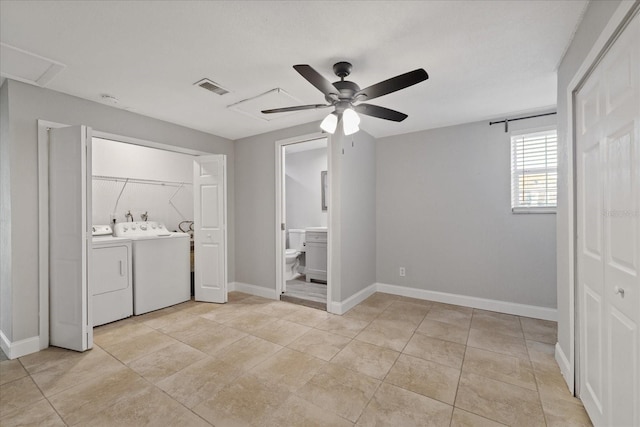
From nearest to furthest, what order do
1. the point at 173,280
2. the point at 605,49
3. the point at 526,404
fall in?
the point at 605,49 → the point at 526,404 → the point at 173,280

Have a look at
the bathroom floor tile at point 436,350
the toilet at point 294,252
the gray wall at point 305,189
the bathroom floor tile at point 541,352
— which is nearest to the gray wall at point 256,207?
the toilet at point 294,252

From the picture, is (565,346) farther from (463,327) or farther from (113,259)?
(113,259)

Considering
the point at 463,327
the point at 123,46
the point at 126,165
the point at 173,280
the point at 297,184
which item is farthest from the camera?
the point at 297,184

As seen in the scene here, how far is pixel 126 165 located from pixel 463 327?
16.6ft

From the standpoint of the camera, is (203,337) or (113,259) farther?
(113,259)

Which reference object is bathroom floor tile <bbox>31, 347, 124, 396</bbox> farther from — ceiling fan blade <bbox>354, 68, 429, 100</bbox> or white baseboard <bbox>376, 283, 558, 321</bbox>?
white baseboard <bbox>376, 283, 558, 321</bbox>

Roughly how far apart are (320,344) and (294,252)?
268 cm

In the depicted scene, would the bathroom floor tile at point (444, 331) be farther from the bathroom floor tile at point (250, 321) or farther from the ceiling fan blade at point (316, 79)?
the ceiling fan blade at point (316, 79)

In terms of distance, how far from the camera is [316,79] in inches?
72.0

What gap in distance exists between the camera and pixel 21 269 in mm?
2486

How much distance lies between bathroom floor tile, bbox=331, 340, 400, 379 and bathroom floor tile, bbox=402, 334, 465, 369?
0.68 ft

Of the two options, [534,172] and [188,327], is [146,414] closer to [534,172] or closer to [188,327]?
[188,327]

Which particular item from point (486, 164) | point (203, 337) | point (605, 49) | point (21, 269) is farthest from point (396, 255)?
point (21, 269)

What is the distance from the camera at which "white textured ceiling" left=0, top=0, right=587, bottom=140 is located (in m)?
1.63
